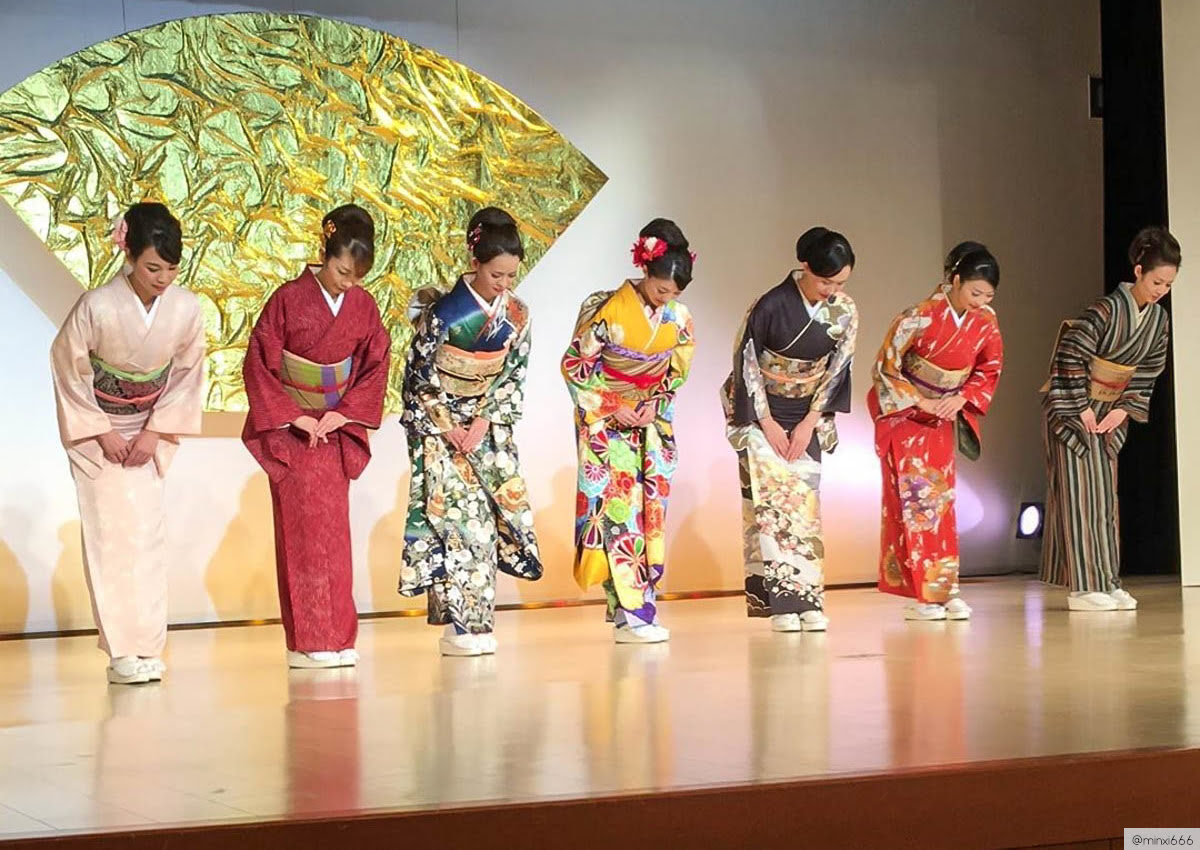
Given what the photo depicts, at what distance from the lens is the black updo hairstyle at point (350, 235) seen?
19.0 ft

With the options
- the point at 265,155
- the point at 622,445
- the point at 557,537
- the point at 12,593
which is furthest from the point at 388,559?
the point at 622,445

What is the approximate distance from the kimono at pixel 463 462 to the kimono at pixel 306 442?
0.30 meters

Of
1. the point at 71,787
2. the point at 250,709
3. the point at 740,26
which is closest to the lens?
the point at 71,787

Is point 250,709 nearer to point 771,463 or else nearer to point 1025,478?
point 771,463

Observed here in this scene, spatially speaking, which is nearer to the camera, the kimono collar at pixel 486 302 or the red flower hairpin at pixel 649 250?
the kimono collar at pixel 486 302

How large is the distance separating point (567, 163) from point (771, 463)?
271 centimetres

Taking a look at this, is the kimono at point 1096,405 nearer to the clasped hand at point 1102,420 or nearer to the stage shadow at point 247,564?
the clasped hand at point 1102,420

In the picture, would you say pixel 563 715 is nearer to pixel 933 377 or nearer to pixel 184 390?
pixel 184 390

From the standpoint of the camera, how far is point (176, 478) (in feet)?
26.6

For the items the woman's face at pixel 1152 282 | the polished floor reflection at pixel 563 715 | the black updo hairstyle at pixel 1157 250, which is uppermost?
the black updo hairstyle at pixel 1157 250

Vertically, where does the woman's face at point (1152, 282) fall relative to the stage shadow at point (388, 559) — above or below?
above

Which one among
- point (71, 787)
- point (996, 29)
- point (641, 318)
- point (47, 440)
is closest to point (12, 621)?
point (47, 440)

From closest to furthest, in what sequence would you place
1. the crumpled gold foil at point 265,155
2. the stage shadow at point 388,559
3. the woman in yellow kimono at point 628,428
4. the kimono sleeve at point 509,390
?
1. the kimono sleeve at point 509,390
2. the woman in yellow kimono at point 628,428
3. the crumpled gold foil at point 265,155
4. the stage shadow at point 388,559

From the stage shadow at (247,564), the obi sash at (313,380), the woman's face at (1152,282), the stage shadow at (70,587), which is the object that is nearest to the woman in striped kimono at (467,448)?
the obi sash at (313,380)
